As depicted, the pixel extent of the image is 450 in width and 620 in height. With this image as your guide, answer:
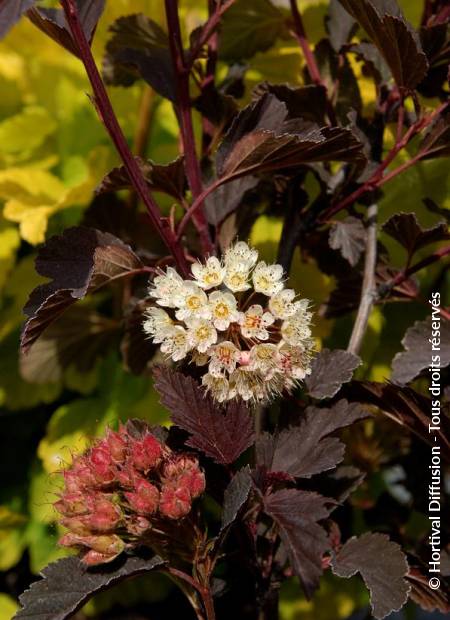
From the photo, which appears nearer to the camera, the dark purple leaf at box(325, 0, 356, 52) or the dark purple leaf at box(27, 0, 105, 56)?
the dark purple leaf at box(27, 0, 105, 56)

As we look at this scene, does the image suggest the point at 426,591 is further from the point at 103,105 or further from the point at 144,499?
the point at 103,105

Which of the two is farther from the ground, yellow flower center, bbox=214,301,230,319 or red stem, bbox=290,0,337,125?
red stem, bbox=290,0,337,125

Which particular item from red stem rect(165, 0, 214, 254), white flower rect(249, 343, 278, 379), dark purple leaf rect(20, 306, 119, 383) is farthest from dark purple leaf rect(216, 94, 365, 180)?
dark purple leaf rect(20, 306, 119, 383)

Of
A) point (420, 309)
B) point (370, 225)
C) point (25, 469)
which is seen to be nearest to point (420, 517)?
point (420, 309)

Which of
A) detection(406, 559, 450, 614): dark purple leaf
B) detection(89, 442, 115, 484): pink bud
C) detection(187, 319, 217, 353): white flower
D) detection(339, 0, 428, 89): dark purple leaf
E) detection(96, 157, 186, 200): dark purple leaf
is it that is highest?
Answer: detection(339, 0, 428, 89): dark purple leaf

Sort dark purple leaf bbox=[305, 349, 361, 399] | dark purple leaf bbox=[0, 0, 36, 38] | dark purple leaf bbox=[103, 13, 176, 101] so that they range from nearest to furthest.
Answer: dark purple leaf bbox=[0, 0, 36, 38]
dark purple leaf bbox=[305, 349, 361, 399]
dark purple leaf bbox=[103, 13, 176, 101]

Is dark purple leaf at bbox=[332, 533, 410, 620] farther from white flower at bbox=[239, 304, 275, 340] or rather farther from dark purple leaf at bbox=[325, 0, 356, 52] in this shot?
dark purple leaf at bbox=[325, 0, 356, 52]
